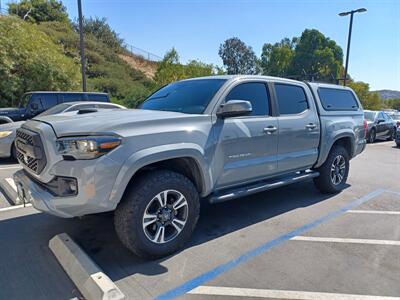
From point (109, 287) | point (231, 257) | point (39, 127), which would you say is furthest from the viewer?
point (231, 257)

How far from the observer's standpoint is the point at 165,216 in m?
3.10

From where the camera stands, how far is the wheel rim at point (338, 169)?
5.34 metres

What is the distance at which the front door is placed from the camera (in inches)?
137

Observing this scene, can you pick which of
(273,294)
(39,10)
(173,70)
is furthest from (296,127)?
(39,10)

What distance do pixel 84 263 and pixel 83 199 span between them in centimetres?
61

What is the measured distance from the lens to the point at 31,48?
48.5 ft

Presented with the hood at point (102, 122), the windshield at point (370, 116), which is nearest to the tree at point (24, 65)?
the hood at point (102, 122)

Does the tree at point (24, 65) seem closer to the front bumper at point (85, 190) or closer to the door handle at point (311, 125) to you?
the front bumper at point (85, 190)

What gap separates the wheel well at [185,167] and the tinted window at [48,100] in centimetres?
809

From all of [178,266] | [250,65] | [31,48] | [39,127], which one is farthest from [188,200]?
[250,65]

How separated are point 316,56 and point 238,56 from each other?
78.9ft

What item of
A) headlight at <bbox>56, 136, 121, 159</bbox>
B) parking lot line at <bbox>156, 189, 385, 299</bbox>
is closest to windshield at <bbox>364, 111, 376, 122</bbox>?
parking lot line at <bbox>156, 189, 385, 299</bbox>

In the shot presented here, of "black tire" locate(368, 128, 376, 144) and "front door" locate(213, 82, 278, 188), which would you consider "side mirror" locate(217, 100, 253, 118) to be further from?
"black tire" locate(368, 128, 376, 144)

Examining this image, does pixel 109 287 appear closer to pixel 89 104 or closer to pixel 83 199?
pixel 83 199
